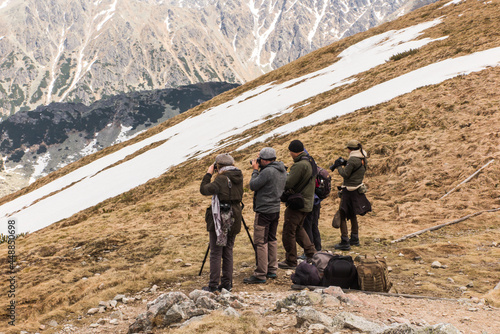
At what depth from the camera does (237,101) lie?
46281mm

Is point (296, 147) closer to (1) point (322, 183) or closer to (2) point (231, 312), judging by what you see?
(1) point (322, 183)

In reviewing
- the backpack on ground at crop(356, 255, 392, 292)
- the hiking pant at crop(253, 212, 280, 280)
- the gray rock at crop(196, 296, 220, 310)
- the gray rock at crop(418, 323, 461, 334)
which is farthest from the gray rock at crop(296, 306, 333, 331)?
the hiking pant at crop(253, 212, 280, 280)

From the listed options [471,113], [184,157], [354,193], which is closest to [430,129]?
[471,113]

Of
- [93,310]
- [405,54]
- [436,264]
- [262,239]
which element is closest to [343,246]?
[436,264]

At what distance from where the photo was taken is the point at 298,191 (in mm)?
8758

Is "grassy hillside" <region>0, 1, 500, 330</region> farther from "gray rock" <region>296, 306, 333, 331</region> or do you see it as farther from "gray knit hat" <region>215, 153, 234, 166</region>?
"gray rock" <region>296, 306, 333, 331</region>

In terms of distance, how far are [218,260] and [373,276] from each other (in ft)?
10.3

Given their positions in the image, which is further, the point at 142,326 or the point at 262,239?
the point at 262,239

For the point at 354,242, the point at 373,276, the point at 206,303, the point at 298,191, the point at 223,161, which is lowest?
the point at 354,242

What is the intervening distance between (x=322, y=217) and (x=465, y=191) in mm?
5187

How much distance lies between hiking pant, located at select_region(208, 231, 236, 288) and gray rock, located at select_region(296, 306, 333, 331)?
8.65 feet

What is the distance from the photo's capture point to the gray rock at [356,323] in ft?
16.2

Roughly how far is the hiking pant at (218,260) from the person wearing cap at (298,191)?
5.73 ft

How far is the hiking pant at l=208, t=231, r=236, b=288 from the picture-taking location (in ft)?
25.3
